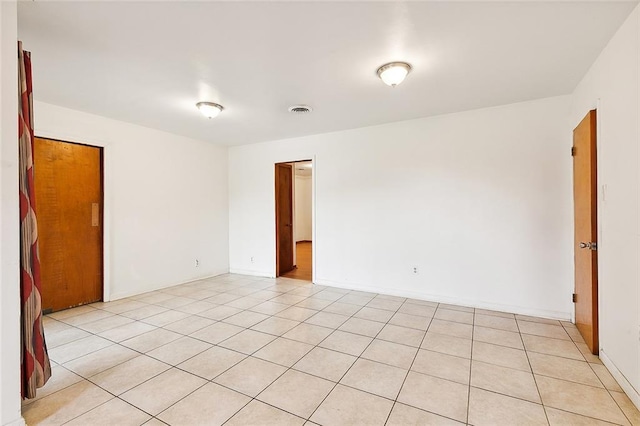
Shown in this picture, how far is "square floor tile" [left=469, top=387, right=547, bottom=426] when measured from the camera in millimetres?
1697

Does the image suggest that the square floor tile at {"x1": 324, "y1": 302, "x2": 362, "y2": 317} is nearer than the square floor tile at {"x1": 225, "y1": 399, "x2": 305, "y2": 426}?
No

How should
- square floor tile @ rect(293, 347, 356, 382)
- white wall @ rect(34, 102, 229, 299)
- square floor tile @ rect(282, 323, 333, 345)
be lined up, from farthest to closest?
A: white wall @ rect(34, 102, 229, 299)
square floor tile @ rect(282, 323, 333, 345)
square floor tile @ rect(293, 347, 356, 382)

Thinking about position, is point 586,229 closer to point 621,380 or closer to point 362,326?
point 621,380

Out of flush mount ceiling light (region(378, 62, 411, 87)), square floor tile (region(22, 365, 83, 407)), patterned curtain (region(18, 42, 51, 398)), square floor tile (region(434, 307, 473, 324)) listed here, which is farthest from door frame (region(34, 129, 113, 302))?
square floor tile (region(434, 307, 473, 324))

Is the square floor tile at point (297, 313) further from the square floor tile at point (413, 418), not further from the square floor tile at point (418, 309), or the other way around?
the square floor tile at point (413, 418)

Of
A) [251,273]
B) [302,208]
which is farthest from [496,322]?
[302,208]

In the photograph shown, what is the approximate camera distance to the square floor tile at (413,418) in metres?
1.68

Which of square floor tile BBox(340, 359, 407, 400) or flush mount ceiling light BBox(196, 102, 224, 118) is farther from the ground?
flush mount ceiling light BBox(196, 102, 224, 118)

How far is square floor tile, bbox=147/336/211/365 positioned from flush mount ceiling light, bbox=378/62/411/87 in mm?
3007

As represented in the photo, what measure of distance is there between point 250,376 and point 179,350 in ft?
2.84

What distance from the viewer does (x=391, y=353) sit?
2.53 m

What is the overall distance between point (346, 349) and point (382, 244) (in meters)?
2.01

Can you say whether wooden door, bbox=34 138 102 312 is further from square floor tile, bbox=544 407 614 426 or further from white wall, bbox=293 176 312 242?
white wall, bbox=293 176 312 242

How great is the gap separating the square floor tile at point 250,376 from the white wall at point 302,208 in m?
8.41
